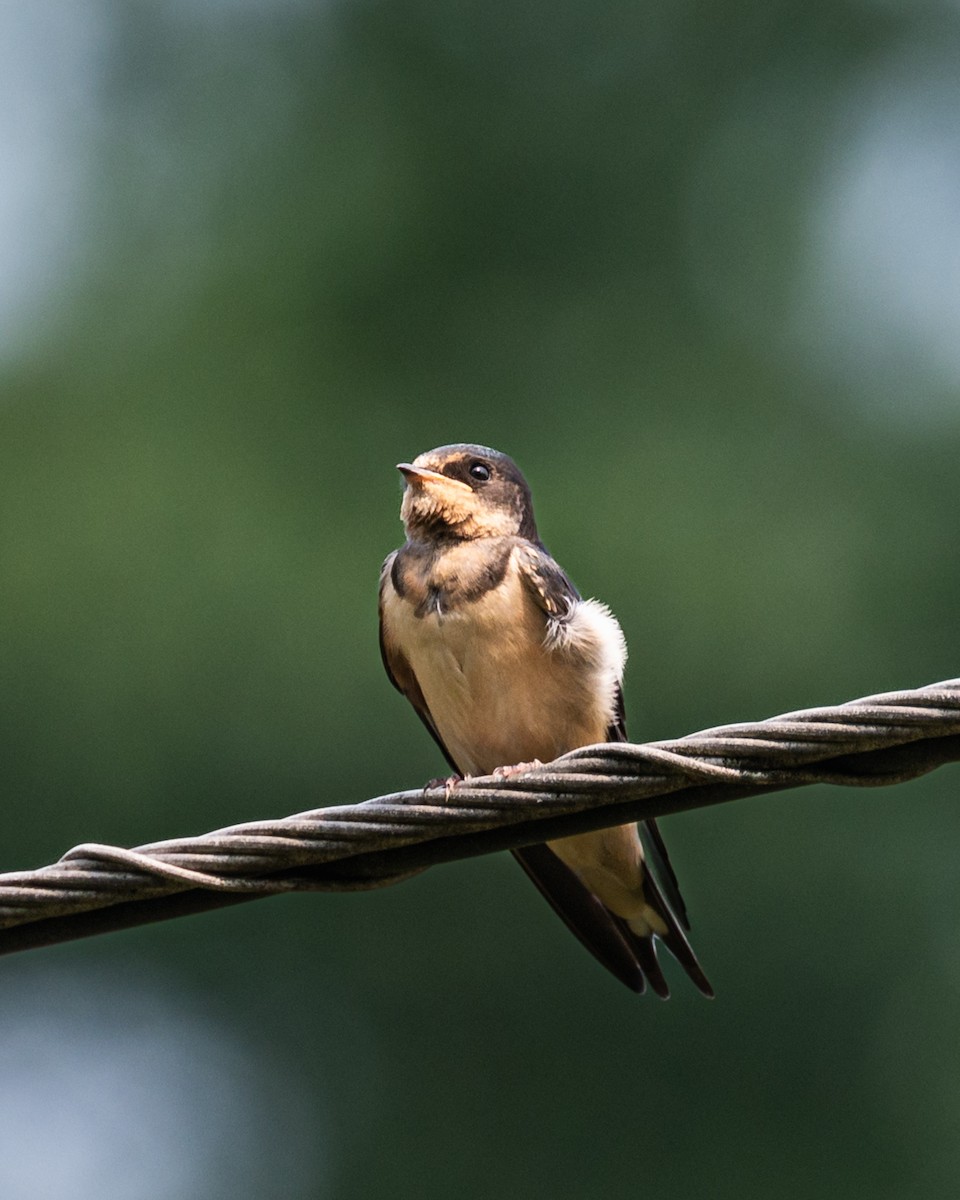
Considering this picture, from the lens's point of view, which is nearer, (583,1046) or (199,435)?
(583,1046)

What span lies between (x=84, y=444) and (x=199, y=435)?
998 mm

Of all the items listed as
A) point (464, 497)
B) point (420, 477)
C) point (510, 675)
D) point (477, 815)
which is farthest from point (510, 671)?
point (477, 815)

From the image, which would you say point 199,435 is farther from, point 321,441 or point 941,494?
point 941,494

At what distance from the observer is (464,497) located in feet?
17.3

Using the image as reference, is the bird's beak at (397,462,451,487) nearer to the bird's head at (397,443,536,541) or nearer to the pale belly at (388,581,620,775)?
the bird's head at (397,443,536,541)

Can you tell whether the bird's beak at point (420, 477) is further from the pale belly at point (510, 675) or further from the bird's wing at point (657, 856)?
the bird's wing at point (657, 856)

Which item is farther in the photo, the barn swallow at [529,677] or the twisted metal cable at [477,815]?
the barn swallow at [529,677]

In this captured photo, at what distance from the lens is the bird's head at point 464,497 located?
5203mm

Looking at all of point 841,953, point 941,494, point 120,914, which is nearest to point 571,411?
point 941,494

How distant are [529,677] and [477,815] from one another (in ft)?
6.95

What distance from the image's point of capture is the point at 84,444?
14.2 metres

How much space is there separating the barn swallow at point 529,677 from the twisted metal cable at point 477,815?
6.64ft

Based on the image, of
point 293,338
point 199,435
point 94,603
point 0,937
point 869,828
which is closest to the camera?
point 0,937

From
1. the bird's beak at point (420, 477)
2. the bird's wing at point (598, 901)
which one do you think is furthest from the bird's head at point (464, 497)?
the bird's wing at point (598, 901)
